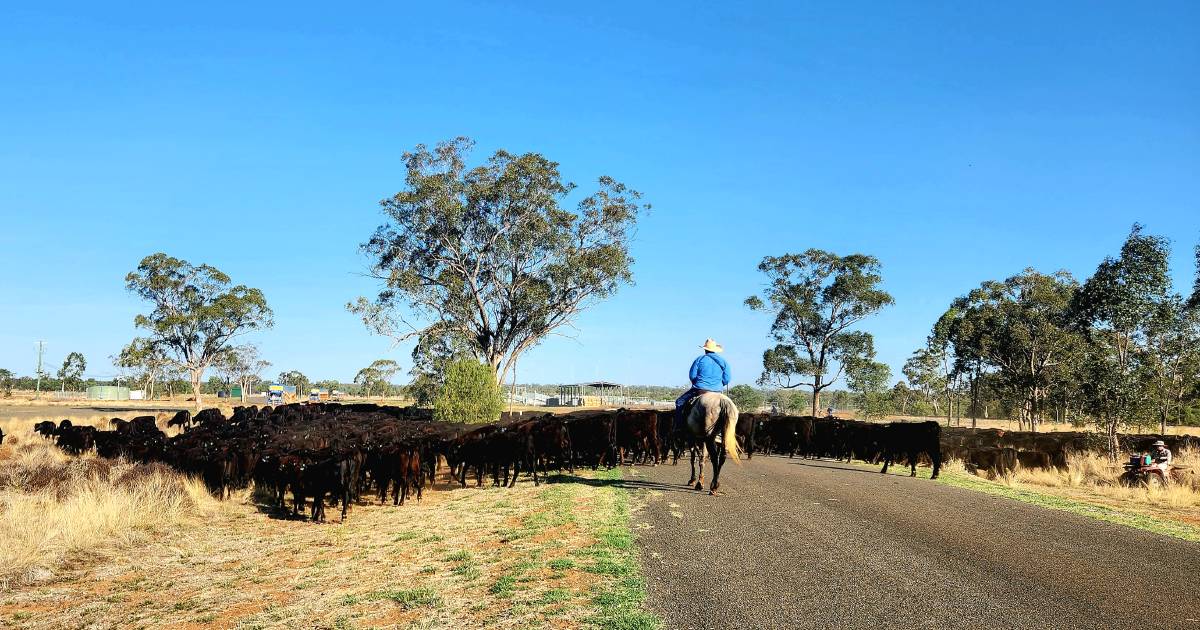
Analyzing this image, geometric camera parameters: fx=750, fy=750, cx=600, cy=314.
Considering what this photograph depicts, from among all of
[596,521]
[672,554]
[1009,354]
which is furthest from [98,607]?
[1009,354]

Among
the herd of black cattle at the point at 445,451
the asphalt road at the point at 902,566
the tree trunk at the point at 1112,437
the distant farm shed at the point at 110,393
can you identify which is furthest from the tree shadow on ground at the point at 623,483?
the distant farm shed at the point at 110,393

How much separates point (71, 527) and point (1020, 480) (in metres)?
19.3

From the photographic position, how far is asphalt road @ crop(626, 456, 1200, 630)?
5.54m

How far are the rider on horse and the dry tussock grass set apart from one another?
8.40 metres

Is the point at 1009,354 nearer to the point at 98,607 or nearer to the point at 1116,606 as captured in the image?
the point at 1116,606

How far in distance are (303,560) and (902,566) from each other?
7.03 m

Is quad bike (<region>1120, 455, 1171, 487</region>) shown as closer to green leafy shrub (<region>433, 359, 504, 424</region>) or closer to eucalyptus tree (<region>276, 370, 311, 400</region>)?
green leafy shrub (<region>433, 359, 504, 424</region>)

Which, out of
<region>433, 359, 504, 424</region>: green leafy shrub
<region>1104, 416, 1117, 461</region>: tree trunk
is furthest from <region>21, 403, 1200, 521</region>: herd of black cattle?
<region>433, 359, 504, 424</region>: green leafy shrub

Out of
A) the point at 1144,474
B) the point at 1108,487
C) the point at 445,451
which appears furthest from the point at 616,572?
the point at 1144,474

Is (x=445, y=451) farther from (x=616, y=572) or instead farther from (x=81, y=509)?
(x=616, y=572)

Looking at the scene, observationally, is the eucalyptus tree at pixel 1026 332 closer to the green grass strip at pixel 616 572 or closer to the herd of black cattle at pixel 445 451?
the herd of black cattle at pixel 445 451

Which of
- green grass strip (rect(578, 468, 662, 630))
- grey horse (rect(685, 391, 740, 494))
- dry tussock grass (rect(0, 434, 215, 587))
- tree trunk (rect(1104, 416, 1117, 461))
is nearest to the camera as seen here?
green grass strip (rect(578, 468, 662, 630))

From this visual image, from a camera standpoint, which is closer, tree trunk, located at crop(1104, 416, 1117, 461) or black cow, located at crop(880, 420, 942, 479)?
black cow, located at crop(880, 420, 942, 479)

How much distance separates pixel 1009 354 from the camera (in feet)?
152
